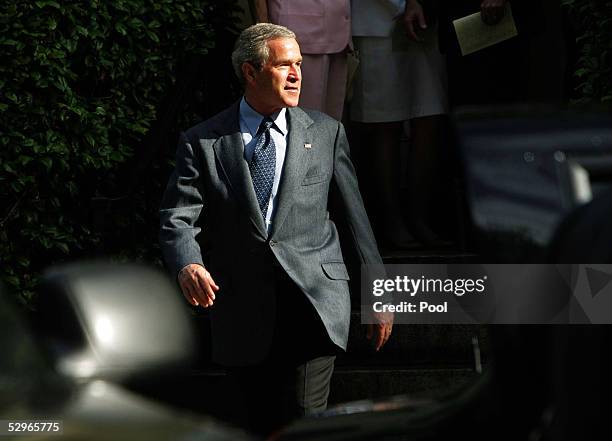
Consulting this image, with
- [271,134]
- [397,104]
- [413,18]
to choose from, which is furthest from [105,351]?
[397,104]

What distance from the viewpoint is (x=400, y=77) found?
21.6 feet

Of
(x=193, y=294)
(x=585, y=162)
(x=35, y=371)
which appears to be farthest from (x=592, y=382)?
(x=193, y=294)

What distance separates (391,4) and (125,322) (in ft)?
14.8

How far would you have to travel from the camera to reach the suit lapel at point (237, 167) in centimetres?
420

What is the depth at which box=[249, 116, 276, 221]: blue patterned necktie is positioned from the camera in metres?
4.25

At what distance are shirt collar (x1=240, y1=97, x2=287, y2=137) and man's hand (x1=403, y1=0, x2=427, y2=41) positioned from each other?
2012mm

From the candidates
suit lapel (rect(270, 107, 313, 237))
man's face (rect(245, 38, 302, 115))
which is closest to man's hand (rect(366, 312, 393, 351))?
suit lapel (rect(270, 107, 313, 237))

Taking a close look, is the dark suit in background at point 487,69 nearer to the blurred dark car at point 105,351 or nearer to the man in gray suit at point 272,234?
the man in gray suit at point 272,234

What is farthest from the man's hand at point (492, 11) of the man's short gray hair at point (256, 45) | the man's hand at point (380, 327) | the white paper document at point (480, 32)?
the man's hand at point (380, 327)

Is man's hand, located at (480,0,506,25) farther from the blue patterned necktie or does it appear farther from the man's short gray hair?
the blue patterned necktie

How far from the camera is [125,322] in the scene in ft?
6.65

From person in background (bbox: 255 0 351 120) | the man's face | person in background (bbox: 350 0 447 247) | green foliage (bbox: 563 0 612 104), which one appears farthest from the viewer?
person in background (bbox: 350 0 447 247)

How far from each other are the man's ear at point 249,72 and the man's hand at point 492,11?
72.4 inches

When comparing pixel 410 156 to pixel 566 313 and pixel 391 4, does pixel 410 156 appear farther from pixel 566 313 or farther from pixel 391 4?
pixel 566 313
